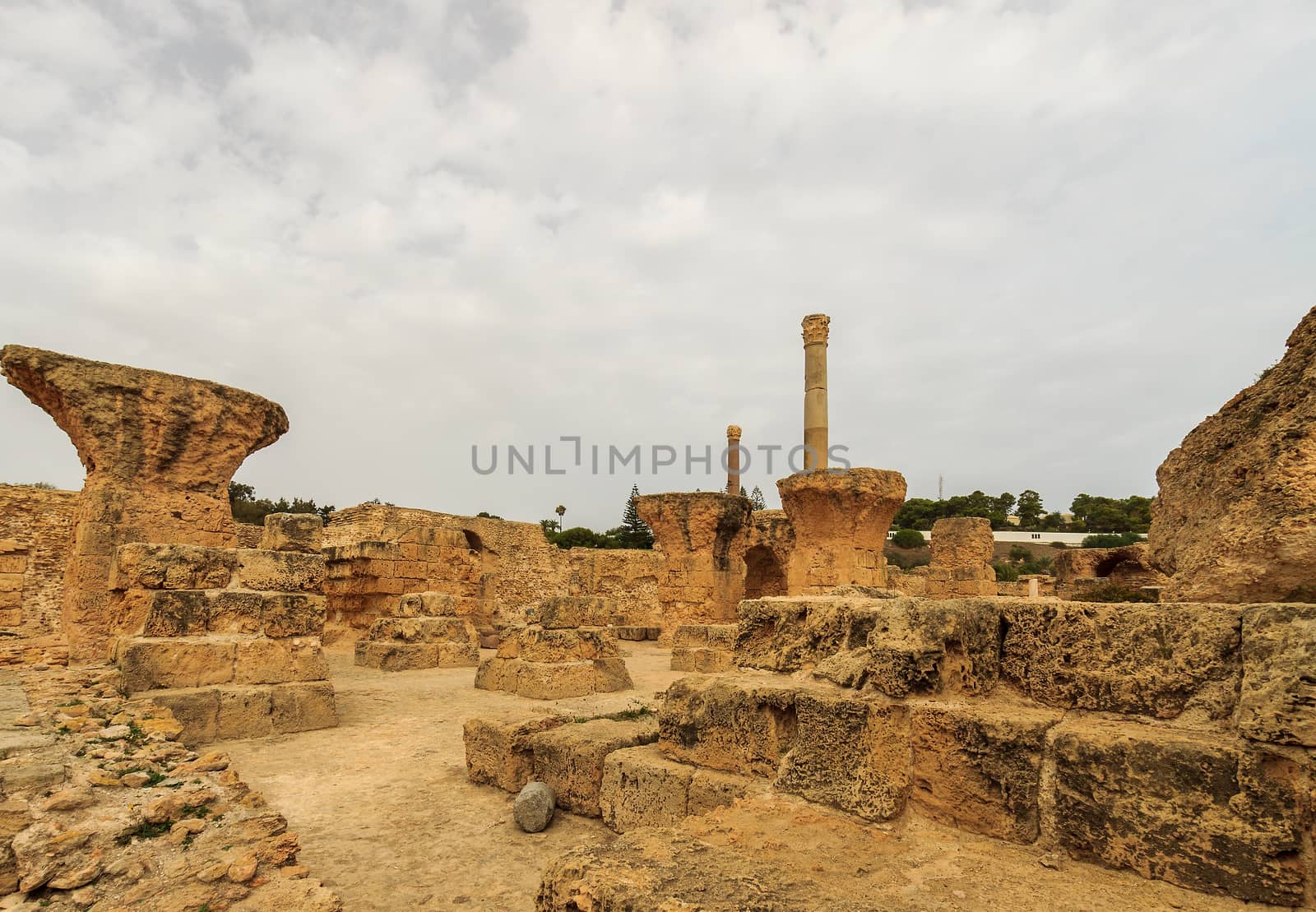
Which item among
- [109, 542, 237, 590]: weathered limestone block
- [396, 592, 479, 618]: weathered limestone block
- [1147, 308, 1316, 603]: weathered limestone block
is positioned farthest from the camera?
[396, 592, 479, 618]: weathered limestone block

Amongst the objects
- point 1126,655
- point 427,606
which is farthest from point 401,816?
point 427,606

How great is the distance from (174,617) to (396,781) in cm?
242

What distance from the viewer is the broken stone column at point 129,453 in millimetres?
6996

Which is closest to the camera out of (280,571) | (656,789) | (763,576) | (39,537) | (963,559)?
(656,789)

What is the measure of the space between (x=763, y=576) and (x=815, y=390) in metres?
4.81

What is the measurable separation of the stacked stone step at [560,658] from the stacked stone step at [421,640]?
194 cm

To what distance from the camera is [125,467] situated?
24.0ft

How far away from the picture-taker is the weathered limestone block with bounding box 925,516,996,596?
51.3ft

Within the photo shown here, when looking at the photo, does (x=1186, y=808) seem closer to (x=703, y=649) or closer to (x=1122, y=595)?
(x=1122, y=595)

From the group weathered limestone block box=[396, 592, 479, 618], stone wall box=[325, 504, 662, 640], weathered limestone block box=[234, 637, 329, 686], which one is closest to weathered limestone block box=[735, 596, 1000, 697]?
weathered limestone block box=[234, 637, 329, 686]

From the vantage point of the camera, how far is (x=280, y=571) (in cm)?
600

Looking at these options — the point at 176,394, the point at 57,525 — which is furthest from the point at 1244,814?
the point at 57,525

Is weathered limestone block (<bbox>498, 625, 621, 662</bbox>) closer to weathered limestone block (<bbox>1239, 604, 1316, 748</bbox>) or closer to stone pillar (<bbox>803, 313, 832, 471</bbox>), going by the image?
weathered limestone block (<bbox>1239, 604, 1316, 748</bbox>)

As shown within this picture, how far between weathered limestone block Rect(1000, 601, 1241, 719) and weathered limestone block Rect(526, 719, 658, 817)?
79.0 inches
